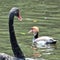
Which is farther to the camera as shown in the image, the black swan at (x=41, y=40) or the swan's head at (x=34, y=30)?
the swan's head at (x=34, y=30)

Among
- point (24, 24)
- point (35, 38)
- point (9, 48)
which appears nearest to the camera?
point (9, 48)

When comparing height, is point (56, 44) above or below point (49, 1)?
above

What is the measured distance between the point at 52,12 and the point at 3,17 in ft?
10.1

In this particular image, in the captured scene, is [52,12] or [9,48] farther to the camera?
[52,12]

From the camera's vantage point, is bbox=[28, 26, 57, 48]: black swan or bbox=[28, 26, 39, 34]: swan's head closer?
bbox=[28, 26, 57, 48]: black swan

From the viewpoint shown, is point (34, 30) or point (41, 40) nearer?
point (41, 40)

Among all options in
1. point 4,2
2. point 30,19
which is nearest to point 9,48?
point 30,19

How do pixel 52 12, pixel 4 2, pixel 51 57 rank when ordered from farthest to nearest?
pixel 4 2 < pixel 52 12 < pixel 51 57

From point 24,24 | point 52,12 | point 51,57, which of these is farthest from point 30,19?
point 51,57

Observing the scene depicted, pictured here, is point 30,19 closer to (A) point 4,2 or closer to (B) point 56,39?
(B) point 56,39

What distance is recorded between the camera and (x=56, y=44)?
48.1ft

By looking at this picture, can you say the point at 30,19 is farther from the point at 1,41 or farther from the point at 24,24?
the point at 1,41

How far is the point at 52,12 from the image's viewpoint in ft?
69.8

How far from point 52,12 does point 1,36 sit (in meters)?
6.51
